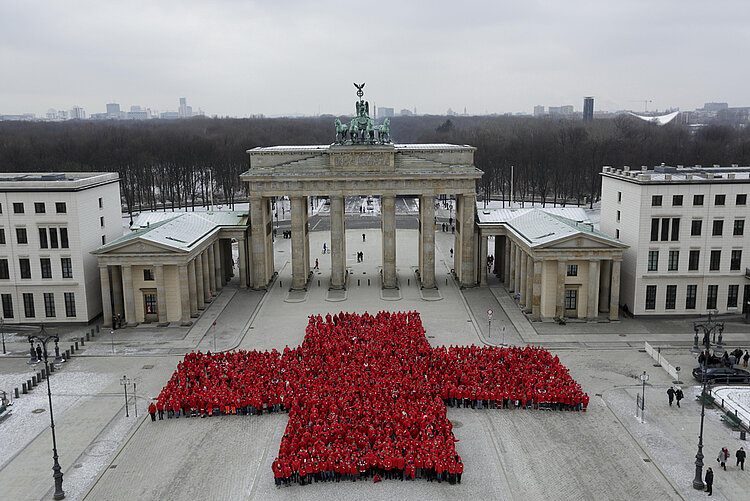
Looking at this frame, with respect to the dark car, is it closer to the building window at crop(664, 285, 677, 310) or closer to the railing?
the railing

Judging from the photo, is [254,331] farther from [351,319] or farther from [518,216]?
[518,216]

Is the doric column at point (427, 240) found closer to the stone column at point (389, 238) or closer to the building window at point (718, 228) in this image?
the stone column at point (389, 238)

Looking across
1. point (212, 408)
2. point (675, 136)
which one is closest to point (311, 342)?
point (212, 408)

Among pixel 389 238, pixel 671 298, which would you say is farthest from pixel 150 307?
pixel 671 298

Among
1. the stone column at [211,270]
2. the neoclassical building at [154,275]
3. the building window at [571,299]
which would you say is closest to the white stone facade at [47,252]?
the neoclassical building at [154,275]

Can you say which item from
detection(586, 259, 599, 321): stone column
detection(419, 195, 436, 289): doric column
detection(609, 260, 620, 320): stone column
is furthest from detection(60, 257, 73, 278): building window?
detection(609, 260, 620, 320): stone column

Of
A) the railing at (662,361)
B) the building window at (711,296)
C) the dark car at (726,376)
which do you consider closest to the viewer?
the dark car at (726,376)

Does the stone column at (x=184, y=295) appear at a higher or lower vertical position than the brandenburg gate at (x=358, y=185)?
lower

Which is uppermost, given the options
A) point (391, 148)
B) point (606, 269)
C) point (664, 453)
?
point (391, 148)
